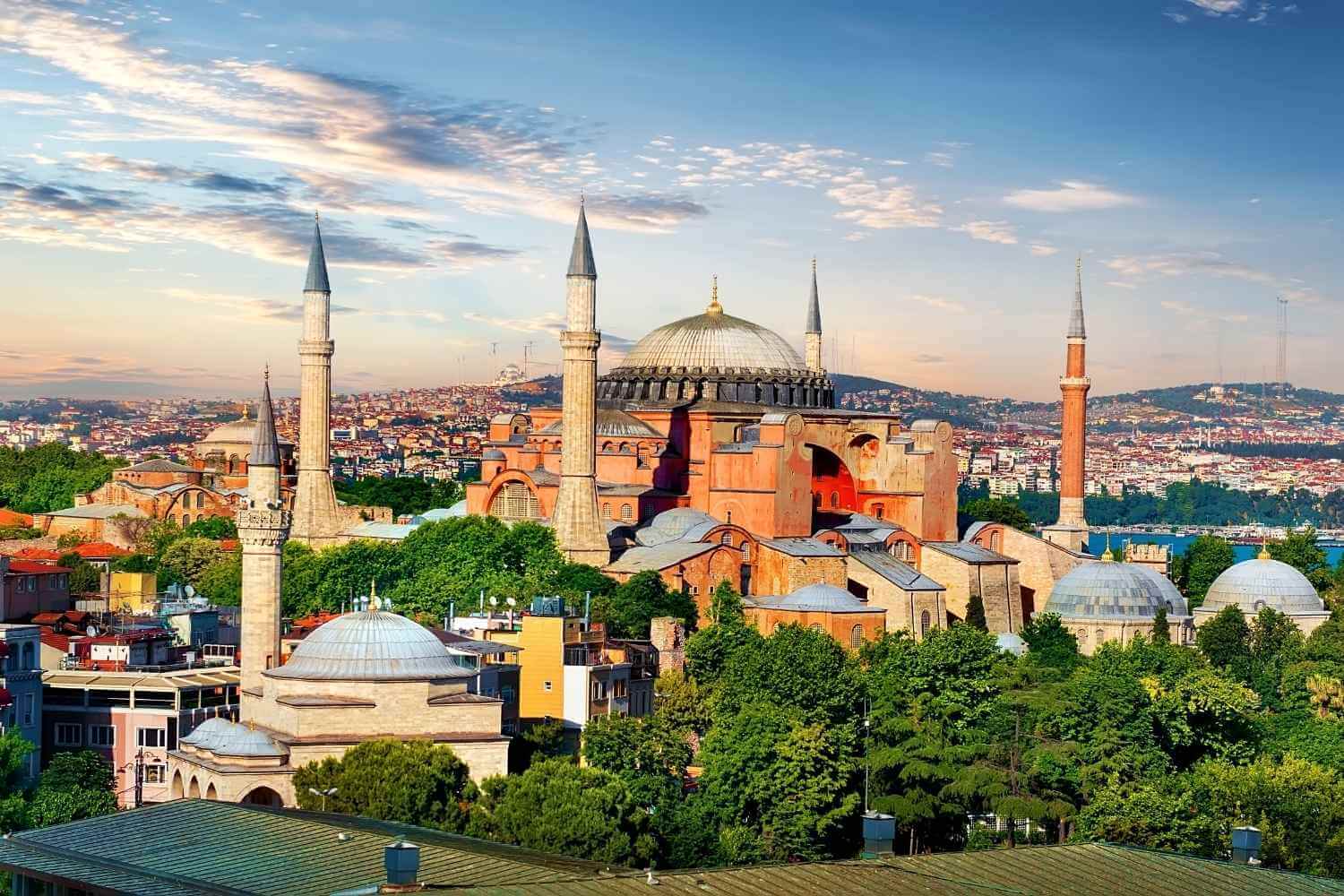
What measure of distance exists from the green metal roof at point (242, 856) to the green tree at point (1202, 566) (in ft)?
140

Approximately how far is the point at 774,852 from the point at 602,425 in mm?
25227

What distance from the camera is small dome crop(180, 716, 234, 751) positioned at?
34.1 metres

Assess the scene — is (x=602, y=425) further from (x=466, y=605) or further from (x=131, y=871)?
(x=131, y=871)

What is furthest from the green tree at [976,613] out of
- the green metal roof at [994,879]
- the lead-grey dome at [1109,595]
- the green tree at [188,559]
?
the green metal roof at [994,879]

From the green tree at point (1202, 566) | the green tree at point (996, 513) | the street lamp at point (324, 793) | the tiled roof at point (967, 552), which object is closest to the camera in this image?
the street lamp at point (324, 793)

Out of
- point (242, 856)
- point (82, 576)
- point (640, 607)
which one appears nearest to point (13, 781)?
point (242, 856)

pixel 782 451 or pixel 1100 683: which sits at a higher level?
pixel 782 451

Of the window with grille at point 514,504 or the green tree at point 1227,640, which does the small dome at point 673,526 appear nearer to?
the window with grille at point 514,504

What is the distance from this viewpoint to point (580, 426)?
5391 cm

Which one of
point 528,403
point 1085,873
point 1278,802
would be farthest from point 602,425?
point 528,403

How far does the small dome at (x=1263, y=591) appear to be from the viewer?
59656 millimetres

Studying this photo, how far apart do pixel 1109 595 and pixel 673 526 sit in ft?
31.8

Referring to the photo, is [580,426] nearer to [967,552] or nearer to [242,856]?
[967,552]

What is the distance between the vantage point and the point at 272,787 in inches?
1313
